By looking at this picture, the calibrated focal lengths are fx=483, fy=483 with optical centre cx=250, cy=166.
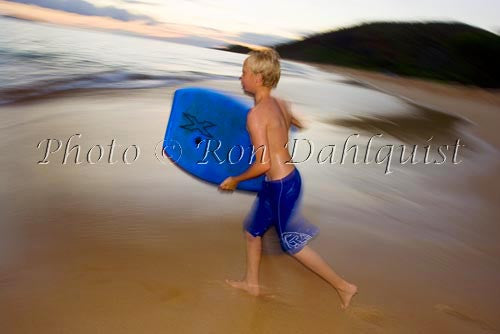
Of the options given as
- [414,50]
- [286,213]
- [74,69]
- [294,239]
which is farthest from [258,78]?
[414,50]

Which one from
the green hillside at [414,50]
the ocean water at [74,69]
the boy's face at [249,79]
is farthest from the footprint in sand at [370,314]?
the green hillside at [414,50]

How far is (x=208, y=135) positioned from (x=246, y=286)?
1443mm

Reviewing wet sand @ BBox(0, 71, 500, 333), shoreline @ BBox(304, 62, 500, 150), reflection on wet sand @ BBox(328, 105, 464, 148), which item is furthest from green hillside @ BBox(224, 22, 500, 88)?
wet sand @ BBox(0, 71, 500, 333)

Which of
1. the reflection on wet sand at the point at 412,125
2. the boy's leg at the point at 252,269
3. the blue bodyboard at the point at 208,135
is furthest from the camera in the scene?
the reflection on wet sand at the point at 412,125

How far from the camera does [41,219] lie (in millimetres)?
2990

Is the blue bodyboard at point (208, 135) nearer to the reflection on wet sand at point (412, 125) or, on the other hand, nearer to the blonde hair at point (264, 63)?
the blonde hair at point (264, 63)

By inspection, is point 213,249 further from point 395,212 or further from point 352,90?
point 352,90

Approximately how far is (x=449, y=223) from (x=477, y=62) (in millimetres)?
19376

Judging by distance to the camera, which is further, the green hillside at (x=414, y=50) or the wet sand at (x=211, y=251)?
the green hillside at (x=414, y=50)

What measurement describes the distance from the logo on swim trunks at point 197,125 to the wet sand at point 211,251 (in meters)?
0.44

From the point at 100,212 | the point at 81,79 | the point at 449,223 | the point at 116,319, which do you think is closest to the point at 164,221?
the point at 100,212

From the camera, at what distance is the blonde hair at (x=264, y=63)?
87.6 inches

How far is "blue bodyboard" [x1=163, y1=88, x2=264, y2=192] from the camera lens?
3.46 meters

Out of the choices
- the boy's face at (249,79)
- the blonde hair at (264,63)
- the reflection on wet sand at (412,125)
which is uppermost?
the blonde hair at (264,63)
